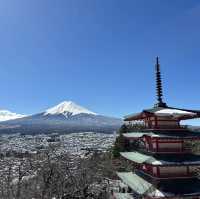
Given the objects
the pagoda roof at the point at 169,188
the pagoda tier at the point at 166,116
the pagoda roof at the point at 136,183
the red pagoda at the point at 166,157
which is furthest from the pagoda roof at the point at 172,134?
the pagoda roof at the point at 136,183

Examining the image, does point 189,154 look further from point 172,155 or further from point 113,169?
point 113,169

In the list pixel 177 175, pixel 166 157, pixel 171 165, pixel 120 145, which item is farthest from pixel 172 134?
pixel 120 145

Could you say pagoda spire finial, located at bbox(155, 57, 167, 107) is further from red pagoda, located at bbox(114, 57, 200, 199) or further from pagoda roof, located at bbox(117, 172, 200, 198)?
pagoda roof, located at bbox(117, 172, 200, 198)

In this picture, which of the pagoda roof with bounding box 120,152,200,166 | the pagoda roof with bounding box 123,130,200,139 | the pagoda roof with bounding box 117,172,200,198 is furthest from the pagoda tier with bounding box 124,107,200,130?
the pagoda roof with bounding box 117,172,200,198

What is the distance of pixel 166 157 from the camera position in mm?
17906

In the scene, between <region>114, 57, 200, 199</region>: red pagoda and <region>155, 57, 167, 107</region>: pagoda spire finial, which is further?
<region>155, 57, 167, 107</region>: pagoda spire finial

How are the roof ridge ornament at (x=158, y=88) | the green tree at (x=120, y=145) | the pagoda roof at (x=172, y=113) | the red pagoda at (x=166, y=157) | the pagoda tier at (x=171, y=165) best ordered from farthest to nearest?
the green tree at (x=120, y=145) < the roof ridge ornament at (x=158, y=88) < the pagoda roof at (x=172, y=113) < the pagoda tier at (x=171, y=165) < the red pagoda at (x=166, y=157)

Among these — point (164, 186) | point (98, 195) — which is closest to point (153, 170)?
point (164, 186)

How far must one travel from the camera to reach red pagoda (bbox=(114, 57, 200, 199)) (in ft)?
56.4

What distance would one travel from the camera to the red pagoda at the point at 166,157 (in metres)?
17.2

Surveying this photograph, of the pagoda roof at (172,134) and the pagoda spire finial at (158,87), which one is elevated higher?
the pagoda spire finial at (158,87)

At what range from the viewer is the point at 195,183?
17797 mm

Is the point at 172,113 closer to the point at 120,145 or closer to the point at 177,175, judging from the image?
the point at 177,175

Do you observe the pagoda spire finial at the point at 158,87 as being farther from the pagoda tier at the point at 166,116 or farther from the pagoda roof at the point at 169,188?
the pagoda roof at the point at 169,188
